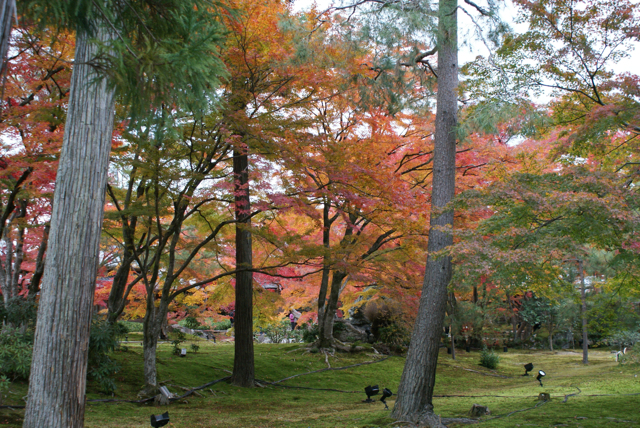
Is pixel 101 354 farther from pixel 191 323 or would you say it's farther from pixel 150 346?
pixel 191 323

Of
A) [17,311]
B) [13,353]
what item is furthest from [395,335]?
[13,353]

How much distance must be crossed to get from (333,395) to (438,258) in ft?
15.7

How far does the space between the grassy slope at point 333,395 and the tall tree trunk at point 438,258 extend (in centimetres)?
56

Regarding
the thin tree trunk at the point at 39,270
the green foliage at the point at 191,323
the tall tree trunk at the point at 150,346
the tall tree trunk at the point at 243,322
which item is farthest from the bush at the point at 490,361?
the thin tree trunk at the point at 39,270

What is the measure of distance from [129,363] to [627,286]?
29.8ft

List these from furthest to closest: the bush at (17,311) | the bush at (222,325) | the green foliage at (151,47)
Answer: the bush at (222,325) → the bush at (17,311) → the green foliage at (151,47)

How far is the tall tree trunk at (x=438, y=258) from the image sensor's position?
5.88 meters

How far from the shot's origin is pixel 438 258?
603 centimetres

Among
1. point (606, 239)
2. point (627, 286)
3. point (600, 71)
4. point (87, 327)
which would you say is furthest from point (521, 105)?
point (87, 327)

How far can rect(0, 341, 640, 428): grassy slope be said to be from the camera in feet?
19.0

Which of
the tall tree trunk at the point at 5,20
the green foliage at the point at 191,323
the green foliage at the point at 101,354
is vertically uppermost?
the tall tree trunk at the point at 5,20

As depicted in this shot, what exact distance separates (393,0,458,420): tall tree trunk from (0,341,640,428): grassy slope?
1.82ft

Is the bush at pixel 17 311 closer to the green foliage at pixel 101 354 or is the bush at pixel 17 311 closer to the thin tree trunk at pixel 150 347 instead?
the green foliage at pixel 101 354

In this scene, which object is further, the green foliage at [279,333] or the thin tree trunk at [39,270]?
the green foliage at [279,333]
